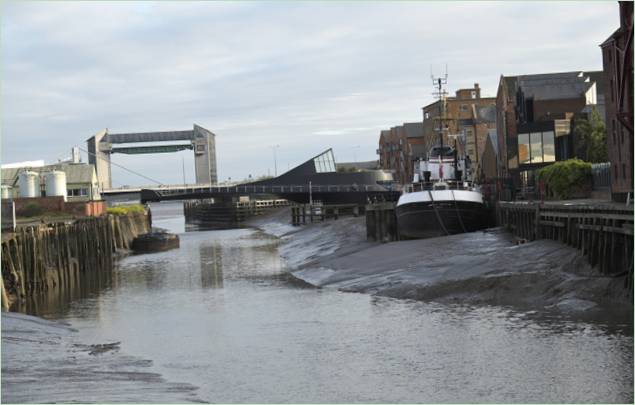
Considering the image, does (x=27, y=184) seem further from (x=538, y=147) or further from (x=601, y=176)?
(x=601, y=176)

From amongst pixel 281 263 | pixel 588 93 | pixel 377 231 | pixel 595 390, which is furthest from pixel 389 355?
pixel 588 93

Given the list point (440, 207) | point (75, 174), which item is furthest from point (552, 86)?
point (75, 174)

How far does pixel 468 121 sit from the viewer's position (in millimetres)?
117062

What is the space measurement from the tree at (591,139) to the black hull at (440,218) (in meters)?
12.1

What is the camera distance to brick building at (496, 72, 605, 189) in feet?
232

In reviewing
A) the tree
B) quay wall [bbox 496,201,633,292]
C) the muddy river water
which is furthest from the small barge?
quay wall [bbox 496,201,633,292]

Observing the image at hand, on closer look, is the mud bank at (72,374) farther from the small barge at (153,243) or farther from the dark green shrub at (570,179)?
the small barge at (153,243)

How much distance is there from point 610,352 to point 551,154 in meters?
52.6

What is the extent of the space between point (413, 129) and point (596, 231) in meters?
120

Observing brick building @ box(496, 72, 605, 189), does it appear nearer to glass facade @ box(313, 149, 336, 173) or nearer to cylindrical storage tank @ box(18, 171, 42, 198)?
cylindrical storage tank @ box(18, 171, 42, 198)

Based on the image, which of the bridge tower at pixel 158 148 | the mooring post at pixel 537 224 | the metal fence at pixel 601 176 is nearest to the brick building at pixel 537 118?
the metal fence at pixel 601 176

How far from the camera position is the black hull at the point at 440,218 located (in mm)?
51938

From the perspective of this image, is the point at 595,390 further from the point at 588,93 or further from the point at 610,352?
the point at 588,93

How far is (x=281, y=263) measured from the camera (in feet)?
179
